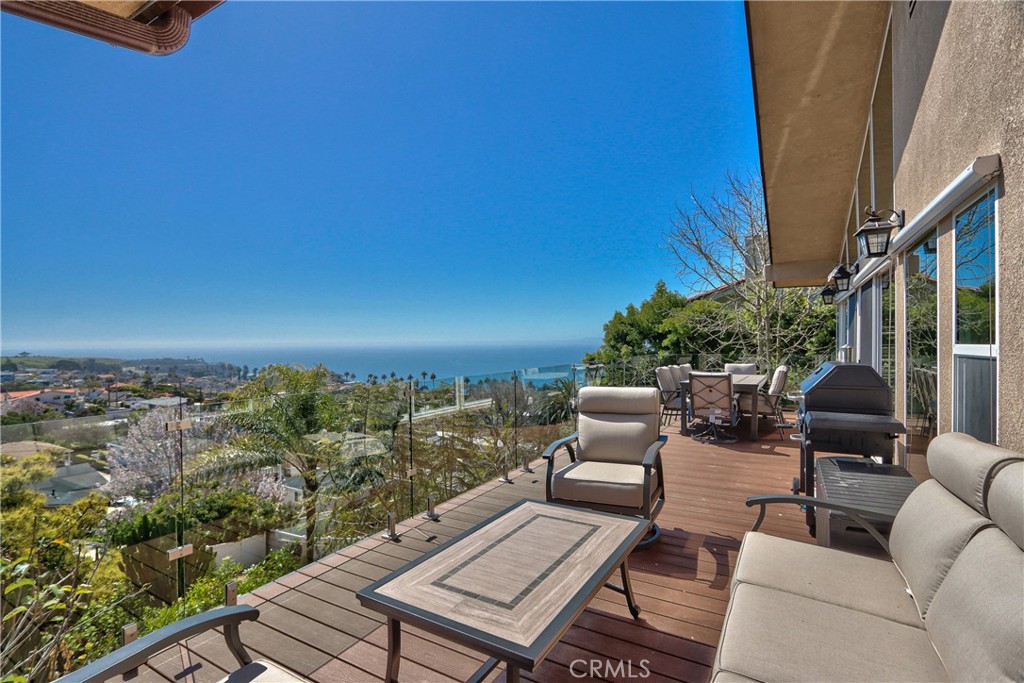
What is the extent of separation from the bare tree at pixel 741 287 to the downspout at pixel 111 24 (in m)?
12.4

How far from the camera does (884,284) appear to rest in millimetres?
4961

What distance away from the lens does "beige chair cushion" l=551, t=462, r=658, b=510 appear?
10.7 ft

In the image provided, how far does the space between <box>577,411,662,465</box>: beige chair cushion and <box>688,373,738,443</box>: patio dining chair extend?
324cm

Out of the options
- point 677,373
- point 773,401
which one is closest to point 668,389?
point 677,373

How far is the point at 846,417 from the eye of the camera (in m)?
3.69

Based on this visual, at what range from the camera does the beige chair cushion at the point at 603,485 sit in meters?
3.26

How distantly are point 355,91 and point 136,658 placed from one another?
27.7m

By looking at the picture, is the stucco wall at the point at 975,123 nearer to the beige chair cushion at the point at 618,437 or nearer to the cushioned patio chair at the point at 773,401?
the beige chair cushion at the point at 618,437

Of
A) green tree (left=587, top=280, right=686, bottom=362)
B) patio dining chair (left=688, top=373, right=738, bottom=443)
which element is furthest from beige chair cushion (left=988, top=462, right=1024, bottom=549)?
green tree (left=587, top=280, right=686, bottom=362)

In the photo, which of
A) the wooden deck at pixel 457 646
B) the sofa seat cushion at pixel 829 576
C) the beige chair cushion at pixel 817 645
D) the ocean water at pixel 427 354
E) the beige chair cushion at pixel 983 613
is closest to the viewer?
the beige chair cushion at pixel 983 613

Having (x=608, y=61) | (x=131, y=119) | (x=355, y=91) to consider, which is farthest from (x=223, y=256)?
(x=608, y=61)

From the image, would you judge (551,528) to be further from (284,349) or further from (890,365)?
(284,349)

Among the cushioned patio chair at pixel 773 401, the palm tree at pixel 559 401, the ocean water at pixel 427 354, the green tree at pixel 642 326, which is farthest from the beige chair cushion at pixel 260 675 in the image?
the ocean water at pixel 427 354

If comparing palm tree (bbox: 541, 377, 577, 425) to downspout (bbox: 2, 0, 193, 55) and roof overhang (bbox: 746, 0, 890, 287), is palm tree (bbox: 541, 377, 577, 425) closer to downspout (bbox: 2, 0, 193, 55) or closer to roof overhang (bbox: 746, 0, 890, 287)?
roof overhang (bbox: 746, 0, 890, 287)
